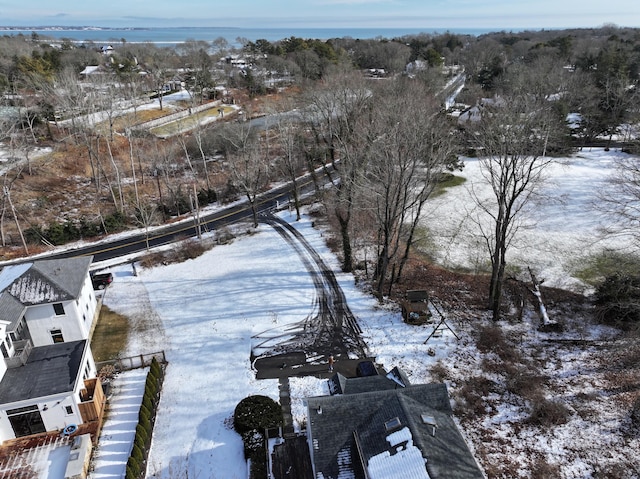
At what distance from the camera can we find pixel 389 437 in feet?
53.9

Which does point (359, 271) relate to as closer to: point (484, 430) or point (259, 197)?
point (484, 430)

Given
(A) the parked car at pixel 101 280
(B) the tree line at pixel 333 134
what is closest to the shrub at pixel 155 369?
(A) the parked car at pixel 101 280

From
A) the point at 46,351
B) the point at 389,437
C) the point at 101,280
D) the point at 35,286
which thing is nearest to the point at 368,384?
the point at 389,437

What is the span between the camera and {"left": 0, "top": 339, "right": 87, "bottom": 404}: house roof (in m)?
20.7

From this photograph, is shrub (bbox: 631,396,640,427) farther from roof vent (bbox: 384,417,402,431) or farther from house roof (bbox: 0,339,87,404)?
house roof (bbox: 0,339,87,404)

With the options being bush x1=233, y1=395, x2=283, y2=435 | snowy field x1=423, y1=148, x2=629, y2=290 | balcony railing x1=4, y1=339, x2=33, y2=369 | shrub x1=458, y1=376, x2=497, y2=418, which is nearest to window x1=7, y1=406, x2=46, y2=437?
balcony railing x1=4, y1=339, x2=33, y2=369

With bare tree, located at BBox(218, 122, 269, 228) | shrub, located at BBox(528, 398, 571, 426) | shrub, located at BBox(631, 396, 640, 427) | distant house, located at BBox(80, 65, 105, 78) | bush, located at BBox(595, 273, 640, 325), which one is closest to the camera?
shrub, located at BBox(631, 396, 640, 427)

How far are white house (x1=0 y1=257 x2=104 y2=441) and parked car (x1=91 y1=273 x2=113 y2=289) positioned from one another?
5.10m

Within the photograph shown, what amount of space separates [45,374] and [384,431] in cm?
1754

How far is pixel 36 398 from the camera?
2047cm

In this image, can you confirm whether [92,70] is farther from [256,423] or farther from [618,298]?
[618,298]

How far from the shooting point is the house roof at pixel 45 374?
20733mm

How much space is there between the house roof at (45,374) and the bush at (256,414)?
8409 millimetres

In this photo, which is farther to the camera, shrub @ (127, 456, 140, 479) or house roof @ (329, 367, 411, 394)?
house roof @ (329, 367, 411, 394)
